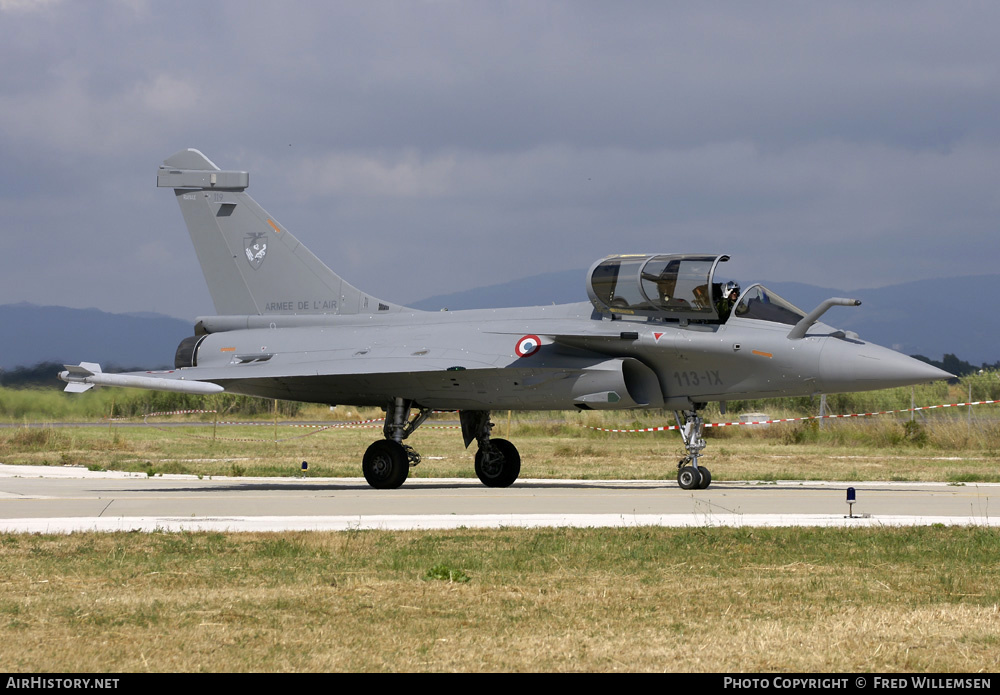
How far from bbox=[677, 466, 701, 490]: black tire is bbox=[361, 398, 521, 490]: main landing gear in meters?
2.96

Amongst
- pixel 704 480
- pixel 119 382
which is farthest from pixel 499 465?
pixel 119 382

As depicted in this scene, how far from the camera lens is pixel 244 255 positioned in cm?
2030

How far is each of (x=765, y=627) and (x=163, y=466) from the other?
59.5 feet

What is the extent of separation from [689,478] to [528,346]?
3.02 meters

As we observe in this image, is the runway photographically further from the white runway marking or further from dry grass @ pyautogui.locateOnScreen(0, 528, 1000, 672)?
dry grass @ pyautogui.locateOnScreen(0, 528, 1000, 672)

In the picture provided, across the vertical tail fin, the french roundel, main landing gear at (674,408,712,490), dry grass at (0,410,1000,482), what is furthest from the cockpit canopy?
the vertical tail fin

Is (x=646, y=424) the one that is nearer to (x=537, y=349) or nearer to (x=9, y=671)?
(x=537, y=349)

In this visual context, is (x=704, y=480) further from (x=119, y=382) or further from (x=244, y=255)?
(x=244, y=255)

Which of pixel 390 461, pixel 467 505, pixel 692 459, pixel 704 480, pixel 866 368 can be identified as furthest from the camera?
pixel 390 461

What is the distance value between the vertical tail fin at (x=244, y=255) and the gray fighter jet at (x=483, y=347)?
0.08 ft

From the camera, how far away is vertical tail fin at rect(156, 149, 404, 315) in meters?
19.9

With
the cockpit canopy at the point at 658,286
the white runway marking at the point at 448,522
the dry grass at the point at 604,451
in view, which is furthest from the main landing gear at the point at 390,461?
the white runway marking at the point at 448,522

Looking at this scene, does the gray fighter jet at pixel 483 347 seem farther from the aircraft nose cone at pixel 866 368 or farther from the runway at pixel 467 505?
the runway at pixel 467 505

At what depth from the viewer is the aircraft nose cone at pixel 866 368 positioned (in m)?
14.9
